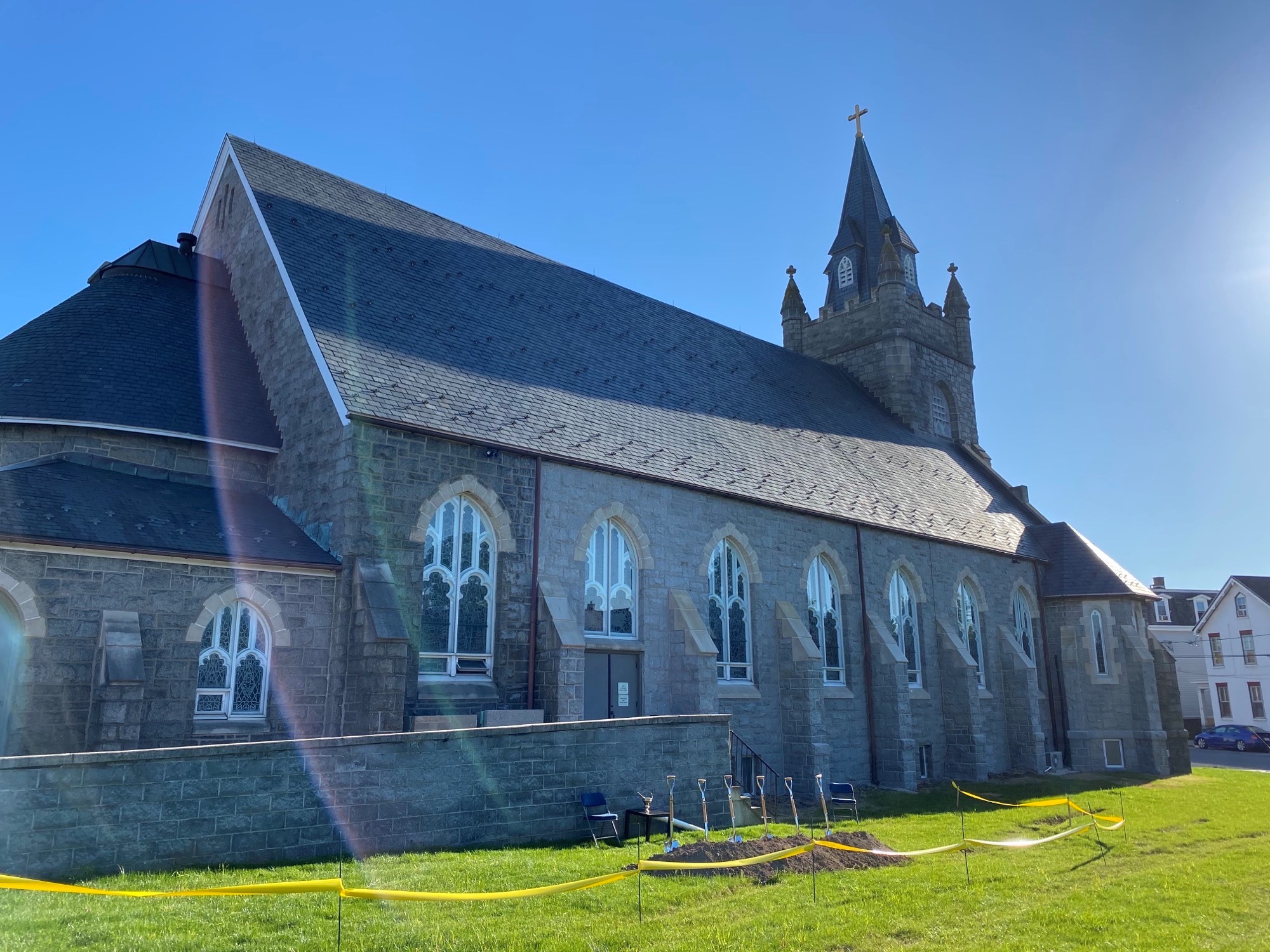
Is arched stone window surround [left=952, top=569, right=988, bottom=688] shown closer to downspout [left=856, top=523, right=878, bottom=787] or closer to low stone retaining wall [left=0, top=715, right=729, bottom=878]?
downspout [left=856, top=523, right=878, bottom=787]

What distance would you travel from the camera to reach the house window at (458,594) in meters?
15.6

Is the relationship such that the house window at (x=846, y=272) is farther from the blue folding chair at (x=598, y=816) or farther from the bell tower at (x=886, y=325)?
the blue folding chair at (x=598, y=816)

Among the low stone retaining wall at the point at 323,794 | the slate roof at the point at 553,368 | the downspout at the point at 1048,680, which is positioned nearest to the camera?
the low stone retaining wall at the point at 323,794

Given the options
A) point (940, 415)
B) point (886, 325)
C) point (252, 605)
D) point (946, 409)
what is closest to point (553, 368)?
point (252, 605)

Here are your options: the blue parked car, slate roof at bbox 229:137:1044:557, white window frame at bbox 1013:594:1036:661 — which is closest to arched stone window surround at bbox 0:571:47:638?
slate roof at bbox 229:137:1044:557

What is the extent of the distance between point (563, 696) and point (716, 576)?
225 inches

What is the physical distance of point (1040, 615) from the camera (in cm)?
3170

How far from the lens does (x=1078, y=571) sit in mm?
31859

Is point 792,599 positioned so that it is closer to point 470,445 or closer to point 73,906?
point 470,445

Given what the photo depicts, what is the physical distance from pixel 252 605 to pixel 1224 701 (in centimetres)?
5744

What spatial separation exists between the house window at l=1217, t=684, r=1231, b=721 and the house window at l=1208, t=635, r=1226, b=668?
1238 millimetres

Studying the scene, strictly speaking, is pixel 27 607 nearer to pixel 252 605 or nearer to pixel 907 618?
pixel 252 605

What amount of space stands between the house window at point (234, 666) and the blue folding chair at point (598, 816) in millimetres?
5088

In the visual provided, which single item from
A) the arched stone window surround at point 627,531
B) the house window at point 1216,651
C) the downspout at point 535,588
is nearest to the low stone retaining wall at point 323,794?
the downspout at point 535,588
